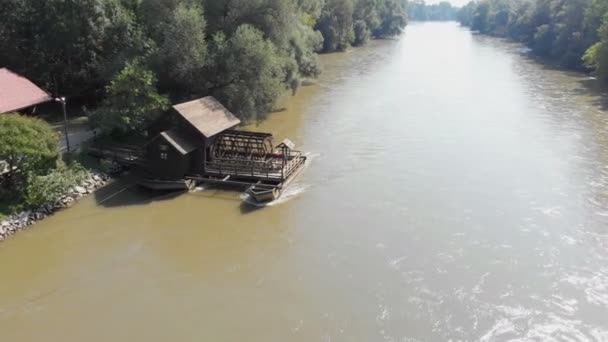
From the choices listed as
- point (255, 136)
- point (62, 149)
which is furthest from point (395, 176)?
point (62, 149)

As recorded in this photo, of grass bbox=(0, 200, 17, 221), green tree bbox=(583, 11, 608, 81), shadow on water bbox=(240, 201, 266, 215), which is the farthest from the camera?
green tree bbox=(583, 11, 608, 81)

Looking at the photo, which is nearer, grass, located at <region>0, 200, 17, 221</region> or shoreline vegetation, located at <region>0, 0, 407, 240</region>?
grass, located at <region>0, 200, 17, 221</region>

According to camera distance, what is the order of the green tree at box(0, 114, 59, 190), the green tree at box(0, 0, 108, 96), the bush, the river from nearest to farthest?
the river → the green tree at box(0, 114, 59, 190) → the bush → the green tree at box(0, 0, 108, 96)

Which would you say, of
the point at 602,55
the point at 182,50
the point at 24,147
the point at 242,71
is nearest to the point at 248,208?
the point at 24,147

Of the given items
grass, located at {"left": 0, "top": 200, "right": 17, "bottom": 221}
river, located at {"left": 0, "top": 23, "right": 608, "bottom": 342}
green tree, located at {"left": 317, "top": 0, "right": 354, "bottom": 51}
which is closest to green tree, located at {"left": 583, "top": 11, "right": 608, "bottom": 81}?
river, located at {"left": 0, "top": 23, "right": 608, "bottom": 342}

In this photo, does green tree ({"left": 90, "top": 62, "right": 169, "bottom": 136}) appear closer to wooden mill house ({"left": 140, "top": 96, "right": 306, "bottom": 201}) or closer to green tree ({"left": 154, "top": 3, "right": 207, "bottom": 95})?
wooden mill house ({"left": 140, "top": 96, "right": 306, "bottom": 201})

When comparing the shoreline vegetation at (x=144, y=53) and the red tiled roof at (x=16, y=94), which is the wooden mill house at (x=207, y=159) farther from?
the red tiled roof at (x=16, y=94)

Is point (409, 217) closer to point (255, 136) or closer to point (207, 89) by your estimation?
point (255, 136)

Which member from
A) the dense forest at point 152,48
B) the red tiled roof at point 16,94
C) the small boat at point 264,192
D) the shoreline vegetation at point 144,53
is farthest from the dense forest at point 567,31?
the red tiled roof at point 16,94
